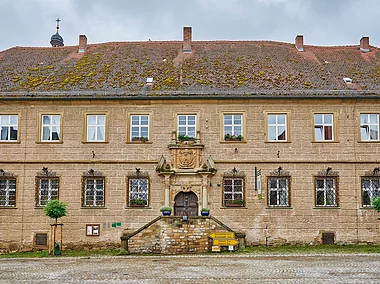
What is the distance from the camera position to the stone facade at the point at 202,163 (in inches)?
1040

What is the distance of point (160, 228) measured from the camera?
918 inches

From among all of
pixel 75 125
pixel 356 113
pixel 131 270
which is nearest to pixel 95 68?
pixel 75 125

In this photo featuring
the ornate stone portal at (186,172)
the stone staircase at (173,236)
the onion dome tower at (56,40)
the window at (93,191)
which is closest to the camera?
the stone staircase at (173,236)

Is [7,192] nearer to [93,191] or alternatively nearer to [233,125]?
[93,191]

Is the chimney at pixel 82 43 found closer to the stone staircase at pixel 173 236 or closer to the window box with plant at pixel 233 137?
the window box with plant at pixel 233 137

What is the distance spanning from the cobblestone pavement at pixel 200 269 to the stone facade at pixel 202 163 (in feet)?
14.5

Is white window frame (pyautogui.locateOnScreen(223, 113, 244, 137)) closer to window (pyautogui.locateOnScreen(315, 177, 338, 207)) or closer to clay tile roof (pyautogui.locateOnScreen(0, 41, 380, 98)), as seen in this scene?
clay tile roof (pyautogui.locateOnScreen(0, 41, 380, 98))

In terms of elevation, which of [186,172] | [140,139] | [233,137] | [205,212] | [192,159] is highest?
[233,137]

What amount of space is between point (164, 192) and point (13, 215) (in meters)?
6.95

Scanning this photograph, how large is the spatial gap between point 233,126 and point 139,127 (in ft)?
14.3

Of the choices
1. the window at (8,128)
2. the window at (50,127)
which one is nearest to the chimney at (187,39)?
the window at (50,127)

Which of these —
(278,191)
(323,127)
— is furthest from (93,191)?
(323,127)

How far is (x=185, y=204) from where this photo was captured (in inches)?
1056

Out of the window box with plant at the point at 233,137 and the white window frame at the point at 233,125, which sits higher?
the white window frame at the point at 233,125
